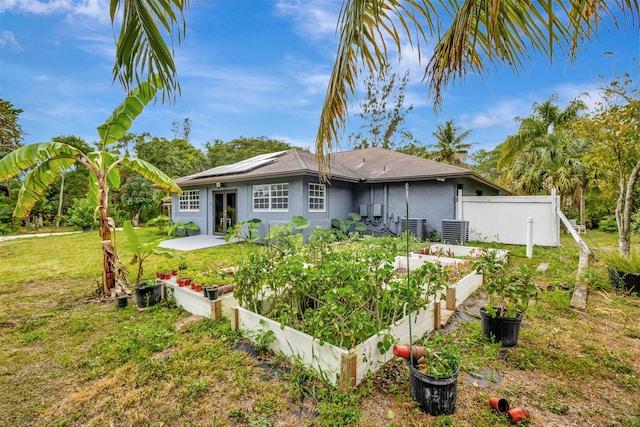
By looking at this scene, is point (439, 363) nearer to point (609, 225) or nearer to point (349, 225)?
point (349, 225)

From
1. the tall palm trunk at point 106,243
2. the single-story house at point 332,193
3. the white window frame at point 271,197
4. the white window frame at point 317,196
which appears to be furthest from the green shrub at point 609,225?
the tall palm trunk at point 106,243

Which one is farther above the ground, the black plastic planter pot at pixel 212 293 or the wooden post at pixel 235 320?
the black plastic planter pot at pixel 212 293

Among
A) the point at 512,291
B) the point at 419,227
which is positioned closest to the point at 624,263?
the point at 512,291

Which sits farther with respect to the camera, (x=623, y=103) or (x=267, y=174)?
(x=267, y=174)

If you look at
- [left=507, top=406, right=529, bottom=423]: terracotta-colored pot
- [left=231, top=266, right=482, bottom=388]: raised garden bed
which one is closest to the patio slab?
[left=231, top=266, right=482, bottom=388]: raised garden bed

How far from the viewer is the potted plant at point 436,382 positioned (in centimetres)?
200

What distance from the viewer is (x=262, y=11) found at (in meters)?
3.69

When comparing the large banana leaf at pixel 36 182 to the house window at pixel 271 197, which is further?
the house window at pixel 271 197

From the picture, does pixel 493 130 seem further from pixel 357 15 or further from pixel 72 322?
pixel 72 322

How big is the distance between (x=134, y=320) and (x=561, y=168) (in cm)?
1776

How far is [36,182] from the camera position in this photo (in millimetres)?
4367

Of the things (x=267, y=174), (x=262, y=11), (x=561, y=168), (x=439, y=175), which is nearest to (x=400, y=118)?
(x=561, y=168)

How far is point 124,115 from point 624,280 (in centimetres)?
852

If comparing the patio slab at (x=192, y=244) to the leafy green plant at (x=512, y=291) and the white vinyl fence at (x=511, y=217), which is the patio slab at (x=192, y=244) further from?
the white vinyl fence at (x=511, y=217)
